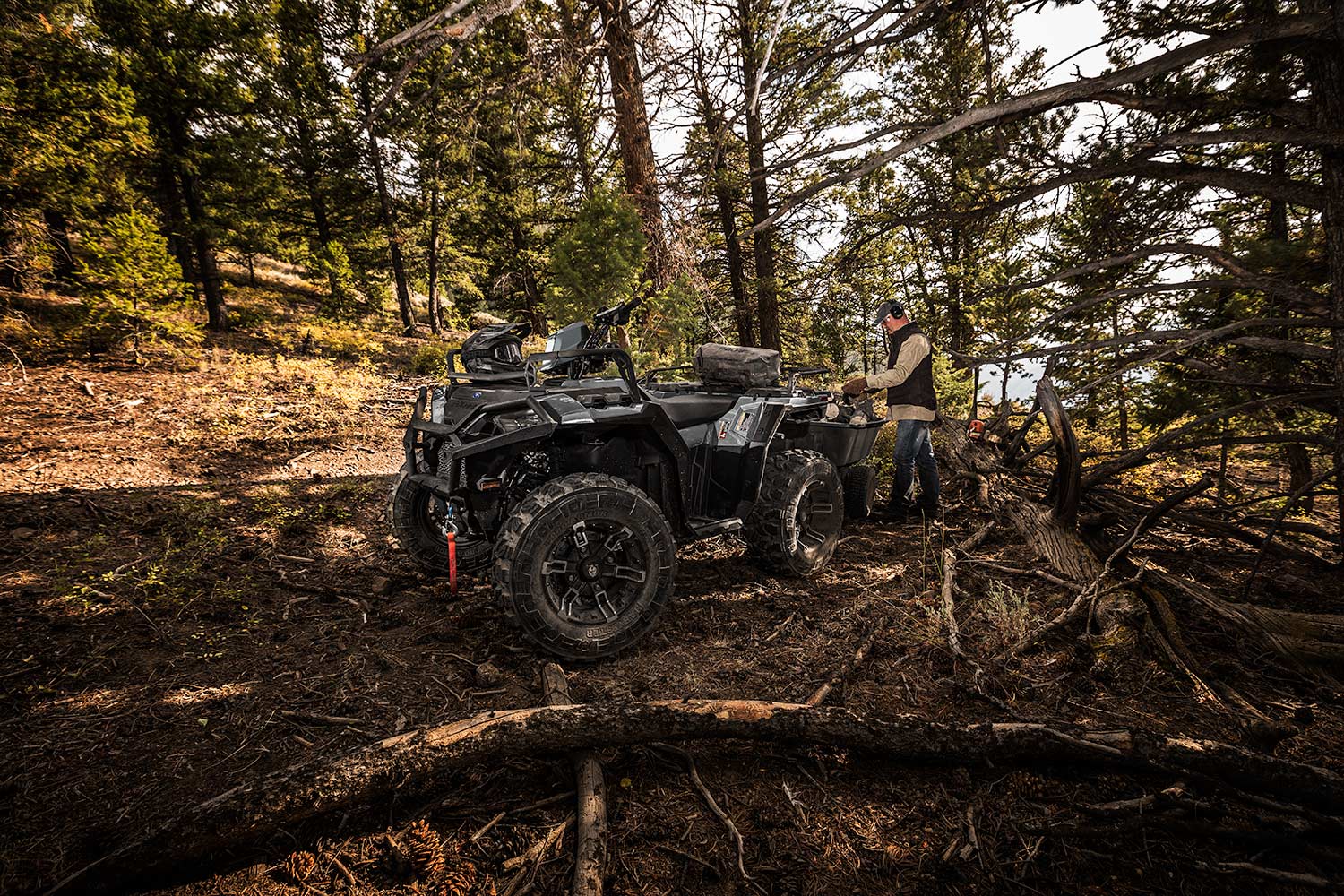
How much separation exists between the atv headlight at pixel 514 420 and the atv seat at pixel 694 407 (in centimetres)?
94

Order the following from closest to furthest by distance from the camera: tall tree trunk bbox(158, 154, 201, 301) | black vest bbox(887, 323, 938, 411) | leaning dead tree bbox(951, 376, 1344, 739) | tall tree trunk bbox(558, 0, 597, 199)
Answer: leaning dead tree bbox(951, 376, 1344, 739)
black vest bbox(887, 323, 938, 411)
tall tree trunk bbox(558, 0, 597, 199)
tall tree trunk bbox(158, 154, 201, 301)

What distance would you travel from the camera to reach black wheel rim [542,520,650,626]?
2.95 meters

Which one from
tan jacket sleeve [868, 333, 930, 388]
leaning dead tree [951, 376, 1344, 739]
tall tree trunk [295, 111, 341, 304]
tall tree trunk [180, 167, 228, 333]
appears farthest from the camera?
tall tree trunk [295, 111, 341, 304]

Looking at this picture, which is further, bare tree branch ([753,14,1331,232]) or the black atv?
the black atv

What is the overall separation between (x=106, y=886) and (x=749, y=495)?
3640 mm

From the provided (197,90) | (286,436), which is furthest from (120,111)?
(286,436)

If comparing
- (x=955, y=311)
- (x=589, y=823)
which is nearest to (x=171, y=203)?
(x=589, y=823)

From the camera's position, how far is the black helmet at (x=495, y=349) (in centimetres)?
→ 408

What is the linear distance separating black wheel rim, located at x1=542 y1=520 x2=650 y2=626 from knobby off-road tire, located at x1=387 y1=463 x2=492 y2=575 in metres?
1.36

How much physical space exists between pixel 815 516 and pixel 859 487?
1.14 m

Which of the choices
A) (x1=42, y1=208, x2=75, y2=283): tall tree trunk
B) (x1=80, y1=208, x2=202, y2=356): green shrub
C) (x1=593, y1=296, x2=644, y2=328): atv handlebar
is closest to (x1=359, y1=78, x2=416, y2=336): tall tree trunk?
(x1=80, y1=208, x2=202, y2=356): green shrub

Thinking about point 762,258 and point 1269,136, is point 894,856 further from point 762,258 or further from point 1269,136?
point 762,258

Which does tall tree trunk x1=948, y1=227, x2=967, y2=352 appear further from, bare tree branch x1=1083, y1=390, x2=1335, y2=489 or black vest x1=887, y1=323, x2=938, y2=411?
bare tree branch x1=1083, y1=390, x2=1335, y2=489

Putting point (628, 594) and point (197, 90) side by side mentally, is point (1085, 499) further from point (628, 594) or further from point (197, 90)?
point (197, 90)
